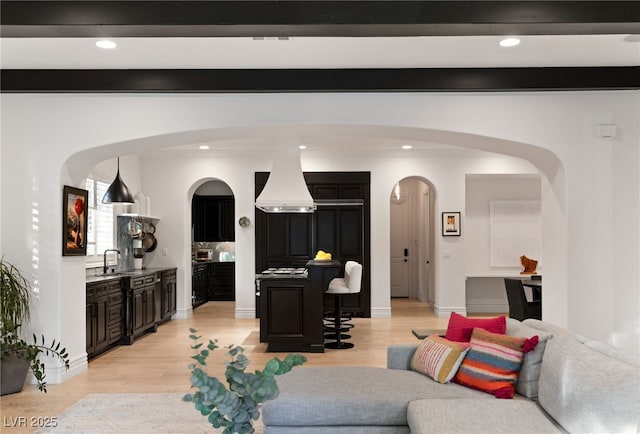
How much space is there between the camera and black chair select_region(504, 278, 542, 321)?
265 inches

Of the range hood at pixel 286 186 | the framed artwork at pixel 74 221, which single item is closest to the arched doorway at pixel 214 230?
the range hood at pixel 286 186

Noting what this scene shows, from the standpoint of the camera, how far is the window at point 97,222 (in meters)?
7.71

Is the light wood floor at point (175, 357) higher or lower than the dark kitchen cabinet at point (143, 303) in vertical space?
lower

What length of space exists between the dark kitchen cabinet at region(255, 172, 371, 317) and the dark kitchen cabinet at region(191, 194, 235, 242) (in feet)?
8.71

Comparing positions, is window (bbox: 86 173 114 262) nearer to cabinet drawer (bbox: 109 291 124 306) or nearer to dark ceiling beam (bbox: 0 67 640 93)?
cabinet drawer (bbox: 109 291 124 306)

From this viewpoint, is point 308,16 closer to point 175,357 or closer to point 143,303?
point 175,357

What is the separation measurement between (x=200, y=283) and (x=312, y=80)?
23.0ft

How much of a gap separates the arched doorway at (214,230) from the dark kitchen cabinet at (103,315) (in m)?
4.77

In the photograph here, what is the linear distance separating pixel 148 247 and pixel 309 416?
21.9 feet

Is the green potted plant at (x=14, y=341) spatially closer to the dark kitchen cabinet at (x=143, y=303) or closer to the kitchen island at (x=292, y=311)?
the dark kitchen cabinet at (x=143, y=303)

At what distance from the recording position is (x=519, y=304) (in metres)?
6.78

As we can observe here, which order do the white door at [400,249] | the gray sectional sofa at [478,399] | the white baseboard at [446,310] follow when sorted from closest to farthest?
the gray sectional sofa at [478,399]
the white baseboard at [446,310]
the white door at [400,249]

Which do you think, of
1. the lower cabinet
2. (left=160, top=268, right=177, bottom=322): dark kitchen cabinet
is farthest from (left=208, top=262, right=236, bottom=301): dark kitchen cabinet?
the lower cabinet

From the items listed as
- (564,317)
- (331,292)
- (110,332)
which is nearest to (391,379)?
(564,317)
